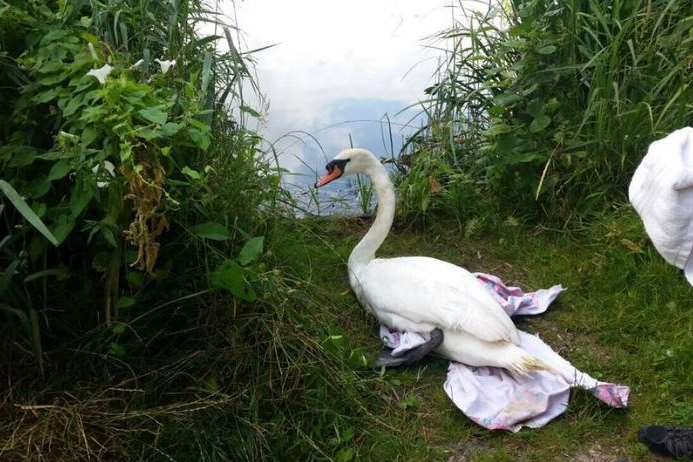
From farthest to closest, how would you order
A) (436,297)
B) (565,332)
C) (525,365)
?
(565,332), (436,297), (525,365)

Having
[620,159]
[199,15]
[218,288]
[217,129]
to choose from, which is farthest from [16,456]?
[620,159]

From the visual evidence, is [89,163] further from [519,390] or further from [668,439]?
[668,439]

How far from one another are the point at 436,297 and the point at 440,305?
0.06 m

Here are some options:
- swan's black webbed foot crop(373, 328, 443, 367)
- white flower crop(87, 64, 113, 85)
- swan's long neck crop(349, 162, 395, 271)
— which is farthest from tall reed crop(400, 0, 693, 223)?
white flower crop(87, 64, 113, 85)

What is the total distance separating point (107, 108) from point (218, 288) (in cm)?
88

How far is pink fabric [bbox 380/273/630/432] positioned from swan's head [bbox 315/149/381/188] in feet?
4.04

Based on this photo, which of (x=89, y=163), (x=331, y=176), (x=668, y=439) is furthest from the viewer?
(x=331, y=176)

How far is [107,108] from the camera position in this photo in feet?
9.44

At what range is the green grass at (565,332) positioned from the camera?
3.60 m

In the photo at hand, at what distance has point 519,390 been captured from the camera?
381 centimetres

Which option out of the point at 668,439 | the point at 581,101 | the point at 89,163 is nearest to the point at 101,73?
the point at 89,163

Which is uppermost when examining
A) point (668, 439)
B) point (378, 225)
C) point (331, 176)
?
point (331, 176)

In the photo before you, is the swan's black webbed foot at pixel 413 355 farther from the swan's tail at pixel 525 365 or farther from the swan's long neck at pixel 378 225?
the swan's long neck at pixel 378 225

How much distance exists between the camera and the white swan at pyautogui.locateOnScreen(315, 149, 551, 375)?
3.93 m
